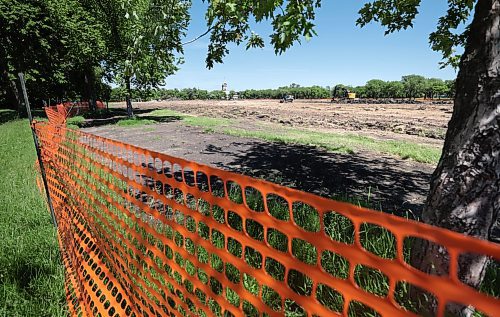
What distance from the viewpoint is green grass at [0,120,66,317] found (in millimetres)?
2615

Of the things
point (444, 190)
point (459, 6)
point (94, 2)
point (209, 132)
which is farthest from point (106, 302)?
point (94, 2)

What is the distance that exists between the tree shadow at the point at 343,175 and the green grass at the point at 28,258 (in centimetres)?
384

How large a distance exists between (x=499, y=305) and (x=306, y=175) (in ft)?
20.8

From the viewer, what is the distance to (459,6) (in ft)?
14.9

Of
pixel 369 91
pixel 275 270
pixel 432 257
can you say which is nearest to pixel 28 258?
pixel 275 270

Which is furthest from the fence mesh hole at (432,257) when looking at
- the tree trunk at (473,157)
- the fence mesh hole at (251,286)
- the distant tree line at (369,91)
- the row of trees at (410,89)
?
the row of trees at (410,89)

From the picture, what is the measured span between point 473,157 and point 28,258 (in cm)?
404

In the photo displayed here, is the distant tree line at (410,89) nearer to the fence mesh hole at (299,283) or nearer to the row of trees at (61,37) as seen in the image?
the row of trees at (61,37)

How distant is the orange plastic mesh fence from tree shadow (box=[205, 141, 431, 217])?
1473 mm

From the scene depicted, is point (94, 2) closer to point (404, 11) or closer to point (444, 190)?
point (404, 11)

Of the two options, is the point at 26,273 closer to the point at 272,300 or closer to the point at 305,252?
the point at 272,300

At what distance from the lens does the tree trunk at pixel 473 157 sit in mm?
1910

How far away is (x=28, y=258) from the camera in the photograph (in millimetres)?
3217

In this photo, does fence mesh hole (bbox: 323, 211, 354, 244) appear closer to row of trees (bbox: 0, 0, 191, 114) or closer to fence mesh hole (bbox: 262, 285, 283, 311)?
fence mesh hole (bbox: 262, 285, 283, 311)
